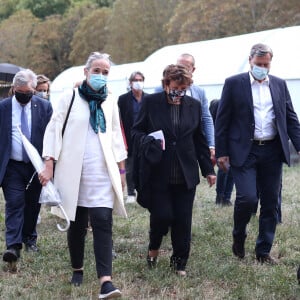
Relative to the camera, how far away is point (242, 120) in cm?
538

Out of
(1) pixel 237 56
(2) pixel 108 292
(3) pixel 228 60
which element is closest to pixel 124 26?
(3) pixel 228 60

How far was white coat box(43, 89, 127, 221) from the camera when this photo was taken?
453 centimetres

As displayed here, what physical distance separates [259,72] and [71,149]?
1.87m

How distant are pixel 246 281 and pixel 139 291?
893 mm

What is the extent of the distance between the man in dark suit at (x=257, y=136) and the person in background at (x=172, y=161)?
405 millimetres

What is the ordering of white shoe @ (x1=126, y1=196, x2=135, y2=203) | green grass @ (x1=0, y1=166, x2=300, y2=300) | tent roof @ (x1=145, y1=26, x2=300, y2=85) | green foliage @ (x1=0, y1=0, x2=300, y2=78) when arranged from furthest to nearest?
green foliage @ (x1=0, y1=0, x2=300, y2=78) < tent roof @ (x1=145, y1=26, x2=300, y2=85) < white shoe @ (x1=126, y1=196, x2=135, y2=203) < green grass @ (x1=0, y1=166, x2=300, y2=300)

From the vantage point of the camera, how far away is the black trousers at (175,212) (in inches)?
197

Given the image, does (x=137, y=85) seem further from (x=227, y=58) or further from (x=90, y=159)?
(x=227, y=58)

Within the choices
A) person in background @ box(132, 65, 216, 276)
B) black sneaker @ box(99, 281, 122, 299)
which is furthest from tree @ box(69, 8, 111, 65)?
black sneaker @ box(99, 281, 122, 299)

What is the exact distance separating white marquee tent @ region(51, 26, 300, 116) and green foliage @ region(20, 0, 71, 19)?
46922 mm

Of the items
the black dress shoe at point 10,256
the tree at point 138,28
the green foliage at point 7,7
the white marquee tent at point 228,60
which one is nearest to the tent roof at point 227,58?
the white marquee tent at point 228,60

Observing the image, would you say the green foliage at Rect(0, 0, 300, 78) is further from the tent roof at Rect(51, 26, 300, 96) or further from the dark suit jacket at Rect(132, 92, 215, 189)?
the dark suit jacket at Rect(132, 92, 215, 189)

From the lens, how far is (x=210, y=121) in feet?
20.9

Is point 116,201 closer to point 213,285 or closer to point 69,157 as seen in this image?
point 69,157
